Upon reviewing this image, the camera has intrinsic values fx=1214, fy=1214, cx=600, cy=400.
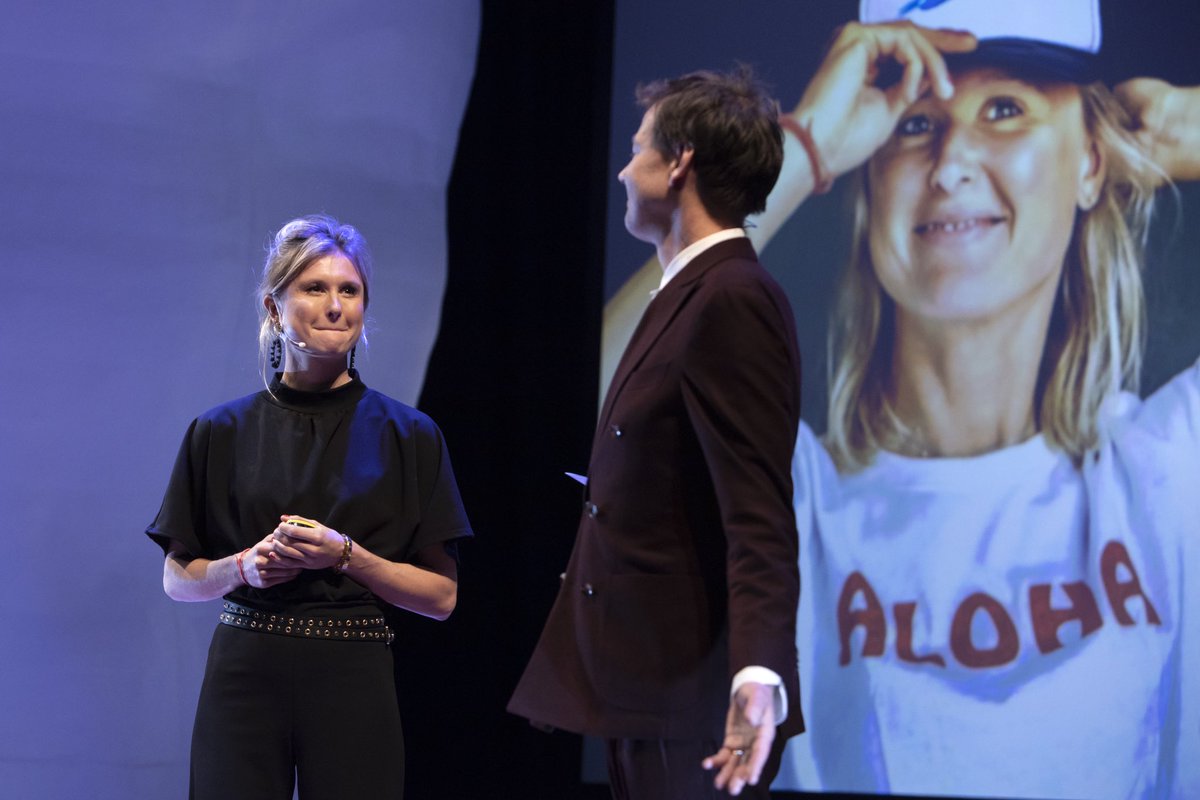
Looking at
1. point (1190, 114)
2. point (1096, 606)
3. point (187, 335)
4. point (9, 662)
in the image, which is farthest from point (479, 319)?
point (1190, 114)

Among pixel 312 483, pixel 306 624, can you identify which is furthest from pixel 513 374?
pixel 306 624

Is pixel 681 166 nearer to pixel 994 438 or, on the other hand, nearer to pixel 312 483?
pixel 312 483

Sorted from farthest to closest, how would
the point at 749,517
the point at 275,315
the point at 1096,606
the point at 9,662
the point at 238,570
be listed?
the point at 1096,606
the point at 9,662
the point at 275,315
the point at 238,570
the point at 749,517

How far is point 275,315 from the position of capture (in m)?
2.17

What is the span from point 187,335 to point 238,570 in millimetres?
1285

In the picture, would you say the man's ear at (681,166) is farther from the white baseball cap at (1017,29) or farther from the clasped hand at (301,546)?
the white baseball cap at (1017,29)

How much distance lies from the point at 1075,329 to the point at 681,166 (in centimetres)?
222

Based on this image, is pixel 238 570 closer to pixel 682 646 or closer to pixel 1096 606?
pixel 682 646

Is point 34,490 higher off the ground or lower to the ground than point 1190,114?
lower

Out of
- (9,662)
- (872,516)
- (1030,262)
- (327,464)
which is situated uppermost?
(1030,262)

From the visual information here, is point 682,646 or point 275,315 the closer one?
point 682,646

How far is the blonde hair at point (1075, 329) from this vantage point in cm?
336

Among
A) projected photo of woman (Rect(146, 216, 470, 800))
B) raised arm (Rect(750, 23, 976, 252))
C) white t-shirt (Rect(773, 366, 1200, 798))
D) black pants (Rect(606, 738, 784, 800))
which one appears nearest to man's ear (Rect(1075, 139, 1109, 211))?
raised arm (Rect(750, 23, 976, 252))

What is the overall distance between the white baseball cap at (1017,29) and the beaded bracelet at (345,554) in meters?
2.27
